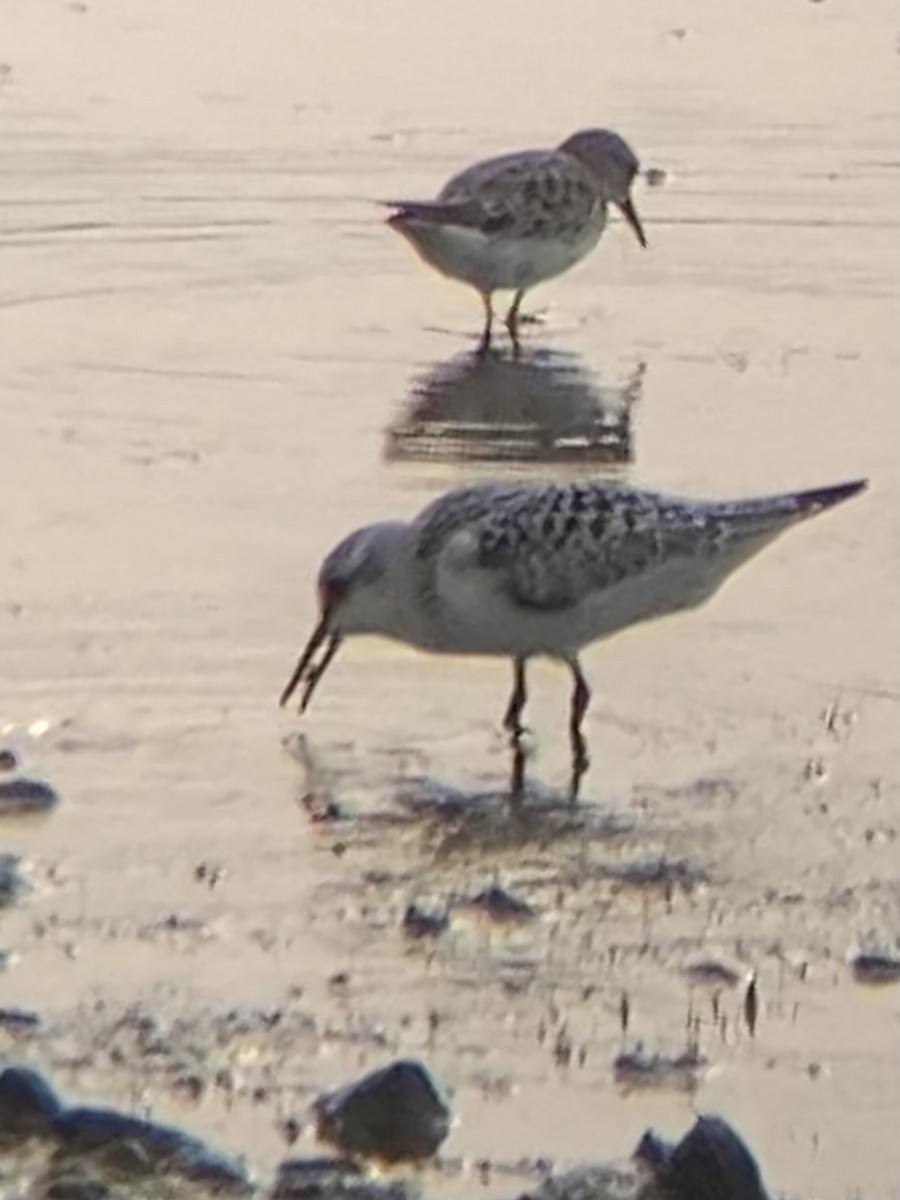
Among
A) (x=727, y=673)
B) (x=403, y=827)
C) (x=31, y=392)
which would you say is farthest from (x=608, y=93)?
(x=403, y=827)

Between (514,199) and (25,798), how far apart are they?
5030mm

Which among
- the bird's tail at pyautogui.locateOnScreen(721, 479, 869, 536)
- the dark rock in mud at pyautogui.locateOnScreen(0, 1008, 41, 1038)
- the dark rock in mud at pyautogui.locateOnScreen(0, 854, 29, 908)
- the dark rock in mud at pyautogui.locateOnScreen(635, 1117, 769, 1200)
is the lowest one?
the dark rock in mud at pyautogui.locateOnScreen(0, 854, 29, 908)

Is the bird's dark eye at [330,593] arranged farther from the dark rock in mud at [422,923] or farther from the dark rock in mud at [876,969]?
the dark rock in mud at [876,969]

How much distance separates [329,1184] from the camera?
18.1 feet

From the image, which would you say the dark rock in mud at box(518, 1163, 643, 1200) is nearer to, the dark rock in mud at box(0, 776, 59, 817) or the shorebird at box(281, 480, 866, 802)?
the dark rock in mud at box(0, 776, 59, 817)

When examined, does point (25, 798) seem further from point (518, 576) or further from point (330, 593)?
point (518, 576)

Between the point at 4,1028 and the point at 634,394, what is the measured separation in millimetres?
5059

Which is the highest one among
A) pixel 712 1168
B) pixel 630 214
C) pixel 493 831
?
pixel 712 1168

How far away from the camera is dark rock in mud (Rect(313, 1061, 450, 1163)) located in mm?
5660

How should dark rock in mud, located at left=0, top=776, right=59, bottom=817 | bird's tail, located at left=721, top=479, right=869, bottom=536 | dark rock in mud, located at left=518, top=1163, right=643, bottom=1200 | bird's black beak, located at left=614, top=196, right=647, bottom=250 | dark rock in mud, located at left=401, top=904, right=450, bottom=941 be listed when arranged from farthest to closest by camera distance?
bird's black beak, located at left=614, top=196, right=647, bottom=250 → bird's tail, located at left=721, top=479, right=869, bottom=536 → dark rock in mud, located at left=0, top=776, right=59, bottom=817 → dark rock in mud, located at left=401, top=904, right=450, bottom=941 → dark rock in mud, located at left=518, top=1163, right=643, bottom=1200

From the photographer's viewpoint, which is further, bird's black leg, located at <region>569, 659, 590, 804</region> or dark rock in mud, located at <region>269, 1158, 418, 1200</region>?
bird's black leg, located at <region>569, 659, 590, 804</region>

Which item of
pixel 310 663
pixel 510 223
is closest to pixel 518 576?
pixel 310 663

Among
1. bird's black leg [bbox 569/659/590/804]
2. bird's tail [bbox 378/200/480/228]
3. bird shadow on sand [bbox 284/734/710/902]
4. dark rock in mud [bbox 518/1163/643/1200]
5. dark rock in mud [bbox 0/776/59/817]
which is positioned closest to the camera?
dark rock in mud [bbox 518/1163/643/1200]

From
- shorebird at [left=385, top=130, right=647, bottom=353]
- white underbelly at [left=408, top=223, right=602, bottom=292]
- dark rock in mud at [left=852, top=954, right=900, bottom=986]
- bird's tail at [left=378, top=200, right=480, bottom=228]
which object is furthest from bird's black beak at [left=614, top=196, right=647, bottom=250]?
dark rock in mud at [left=852, top=954, right=900, bottom=986]
